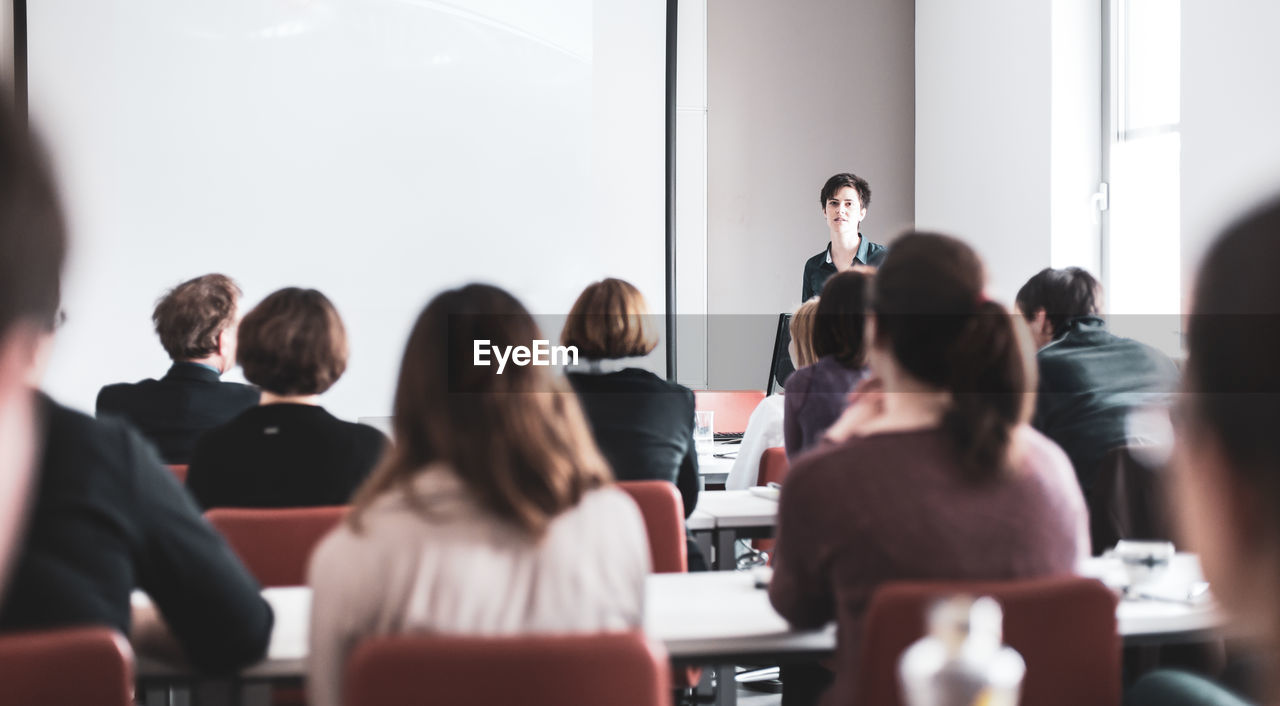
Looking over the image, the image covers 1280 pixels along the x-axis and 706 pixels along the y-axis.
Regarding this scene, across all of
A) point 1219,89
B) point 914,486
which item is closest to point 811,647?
point 914,486

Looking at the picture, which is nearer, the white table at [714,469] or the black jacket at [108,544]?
the black jacket at [108,544]

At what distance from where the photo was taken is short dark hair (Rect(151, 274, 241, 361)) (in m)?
3.06

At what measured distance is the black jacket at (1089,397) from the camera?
2.94 meters

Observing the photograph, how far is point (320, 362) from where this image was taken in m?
2.31

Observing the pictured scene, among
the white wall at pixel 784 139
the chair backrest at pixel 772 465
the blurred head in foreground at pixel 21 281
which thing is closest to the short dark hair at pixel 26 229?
the blurred head in foreground at pixel 21 281

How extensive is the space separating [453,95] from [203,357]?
2.25 metres

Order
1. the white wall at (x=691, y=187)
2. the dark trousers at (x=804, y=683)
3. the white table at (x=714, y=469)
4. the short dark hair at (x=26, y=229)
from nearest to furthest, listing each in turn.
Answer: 1. the short dark hair at (x=26, y=229)
2. the dark trousers at (x=804, y=683)
3. the white table at (x=714, y=469)
4. the white wall at (x=691, y=187)

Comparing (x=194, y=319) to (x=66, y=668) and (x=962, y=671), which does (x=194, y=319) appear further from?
(x=962, y=671)

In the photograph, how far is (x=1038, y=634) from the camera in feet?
4.66

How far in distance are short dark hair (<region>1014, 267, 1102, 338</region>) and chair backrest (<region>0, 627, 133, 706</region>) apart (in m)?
2.70

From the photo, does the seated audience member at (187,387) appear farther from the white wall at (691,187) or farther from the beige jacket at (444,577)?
the white wall at (691,187)

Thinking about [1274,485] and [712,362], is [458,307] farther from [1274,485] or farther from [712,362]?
[712,362]

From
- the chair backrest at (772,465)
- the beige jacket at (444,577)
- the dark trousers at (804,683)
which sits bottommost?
the dark trousers at (804,683)

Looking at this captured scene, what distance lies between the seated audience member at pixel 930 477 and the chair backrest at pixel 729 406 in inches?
136
